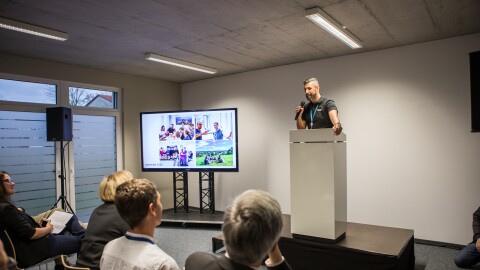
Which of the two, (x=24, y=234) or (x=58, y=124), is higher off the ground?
(x=58, y=124)

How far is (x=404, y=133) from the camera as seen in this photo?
14.8ft

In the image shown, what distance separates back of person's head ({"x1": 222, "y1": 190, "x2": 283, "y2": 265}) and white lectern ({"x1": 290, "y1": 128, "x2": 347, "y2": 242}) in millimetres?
1728

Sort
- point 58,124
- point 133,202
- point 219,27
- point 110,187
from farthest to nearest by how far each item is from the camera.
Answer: point 58,124, point 219,27, point 110,187, point 133,202

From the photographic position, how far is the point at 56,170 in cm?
522

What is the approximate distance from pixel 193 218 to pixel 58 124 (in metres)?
2.64

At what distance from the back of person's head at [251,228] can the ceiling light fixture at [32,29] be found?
353cm

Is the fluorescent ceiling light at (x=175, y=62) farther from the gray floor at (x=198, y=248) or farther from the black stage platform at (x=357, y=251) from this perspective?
the black stage platform at (x=357, y=251)

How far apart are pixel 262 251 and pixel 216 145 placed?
4.43 m

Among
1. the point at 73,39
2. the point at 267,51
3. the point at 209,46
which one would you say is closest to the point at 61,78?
the point at 73,39

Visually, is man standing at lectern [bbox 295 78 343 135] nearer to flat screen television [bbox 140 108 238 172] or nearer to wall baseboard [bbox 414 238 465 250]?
flat screen television [bbox 140 108 238 172]

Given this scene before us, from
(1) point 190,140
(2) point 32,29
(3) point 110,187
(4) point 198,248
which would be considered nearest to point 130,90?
(1) point 190,140

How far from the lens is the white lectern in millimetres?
2801

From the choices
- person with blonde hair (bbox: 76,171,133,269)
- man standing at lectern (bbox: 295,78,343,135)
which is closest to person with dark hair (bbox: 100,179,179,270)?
person with blonde hair (bbox: 76,171,133,269)

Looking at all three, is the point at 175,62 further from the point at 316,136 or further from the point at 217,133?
the point at 316,136
